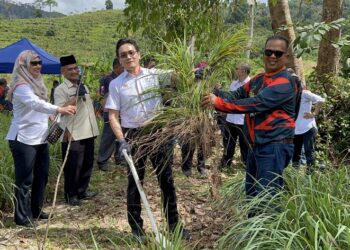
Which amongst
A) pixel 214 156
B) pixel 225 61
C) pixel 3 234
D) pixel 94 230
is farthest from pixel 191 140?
pixel 3 234

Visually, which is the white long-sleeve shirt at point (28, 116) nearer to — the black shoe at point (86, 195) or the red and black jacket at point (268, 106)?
the black shoe at point (86, 195)

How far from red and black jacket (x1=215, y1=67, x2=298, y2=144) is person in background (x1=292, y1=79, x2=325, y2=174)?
8.06 feet

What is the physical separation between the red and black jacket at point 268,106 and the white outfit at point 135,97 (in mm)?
525

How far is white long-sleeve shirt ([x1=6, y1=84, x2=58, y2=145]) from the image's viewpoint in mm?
3979

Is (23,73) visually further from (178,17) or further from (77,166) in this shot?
(178,17)

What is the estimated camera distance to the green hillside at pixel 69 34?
45.1m

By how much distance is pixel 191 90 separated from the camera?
3.10 meters

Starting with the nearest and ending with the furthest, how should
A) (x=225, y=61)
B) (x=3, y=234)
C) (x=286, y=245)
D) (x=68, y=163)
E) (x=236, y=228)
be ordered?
(x=286, y=245)
(x=236, y=228)
(x=225, y=61)
(x=3, y=234)
(x=68, y=163)

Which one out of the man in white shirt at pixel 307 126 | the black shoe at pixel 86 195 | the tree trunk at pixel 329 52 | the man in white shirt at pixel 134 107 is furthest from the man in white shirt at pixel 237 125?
the tree trunk at pixel 329 52

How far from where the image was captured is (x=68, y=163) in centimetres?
498

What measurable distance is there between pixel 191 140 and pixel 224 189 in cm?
116

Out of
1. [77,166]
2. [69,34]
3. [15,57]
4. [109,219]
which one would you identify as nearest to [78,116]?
[77,166]

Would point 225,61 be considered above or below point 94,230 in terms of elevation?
above

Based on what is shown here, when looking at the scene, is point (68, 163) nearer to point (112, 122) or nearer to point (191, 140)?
point (112, 122)
